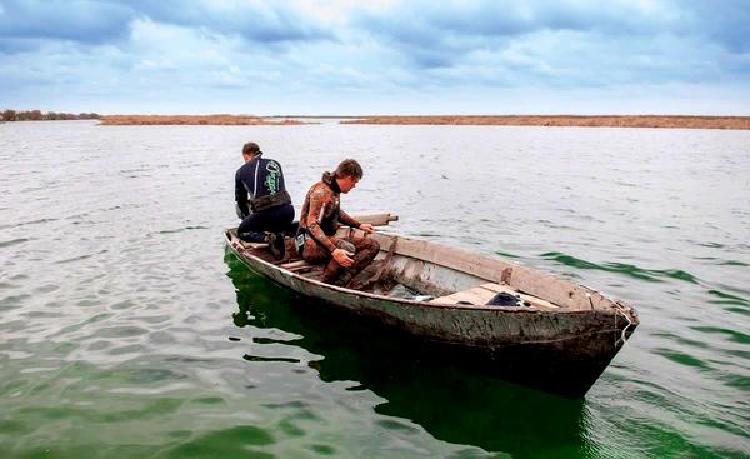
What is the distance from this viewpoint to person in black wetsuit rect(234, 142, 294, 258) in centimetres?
1156

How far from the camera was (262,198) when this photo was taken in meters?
11.6

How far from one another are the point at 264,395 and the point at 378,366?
1632mm

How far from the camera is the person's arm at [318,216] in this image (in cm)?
902

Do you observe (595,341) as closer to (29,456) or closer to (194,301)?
(29,456)

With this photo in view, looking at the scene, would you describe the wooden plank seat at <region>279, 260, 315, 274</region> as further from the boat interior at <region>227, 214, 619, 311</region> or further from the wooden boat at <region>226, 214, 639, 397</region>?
the wooden boat at <region>226, 214, 639, 397</region>

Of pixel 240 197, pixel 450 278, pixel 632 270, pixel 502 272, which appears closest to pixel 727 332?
pixel 502 272

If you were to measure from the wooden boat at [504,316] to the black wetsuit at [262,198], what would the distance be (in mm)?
1820

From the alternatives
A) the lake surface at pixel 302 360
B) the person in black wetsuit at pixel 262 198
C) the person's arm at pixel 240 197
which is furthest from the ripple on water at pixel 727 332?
the person's arm at pixel 240 197

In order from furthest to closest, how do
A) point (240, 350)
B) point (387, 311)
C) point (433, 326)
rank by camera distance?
1. point (240, 350)
2. point (387, 311)
3. point (433, 326)

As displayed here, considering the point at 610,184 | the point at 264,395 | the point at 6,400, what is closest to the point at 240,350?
the point at 264,395

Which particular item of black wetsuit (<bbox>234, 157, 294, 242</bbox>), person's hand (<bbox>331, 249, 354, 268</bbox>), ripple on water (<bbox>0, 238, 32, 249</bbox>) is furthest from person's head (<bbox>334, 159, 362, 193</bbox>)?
ripple on water (<bbox>0, 238, 32, 249</bbox>)

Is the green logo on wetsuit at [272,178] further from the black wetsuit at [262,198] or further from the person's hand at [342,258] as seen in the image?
the person's hand at [342,258]

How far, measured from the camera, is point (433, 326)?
23.8 feet

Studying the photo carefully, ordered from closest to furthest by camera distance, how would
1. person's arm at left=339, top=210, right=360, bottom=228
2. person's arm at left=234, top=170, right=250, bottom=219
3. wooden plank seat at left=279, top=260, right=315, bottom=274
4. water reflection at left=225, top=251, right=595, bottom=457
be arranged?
water reflection at left=225, top=251, right=595, bottom=457 → person's arm at left=339, top=210, right=360, bottom=228 → wooden plank seat at left=279, top=260, right=315, bottom=274 → person's arm at left=234, top=170, right=250, bottom=219
